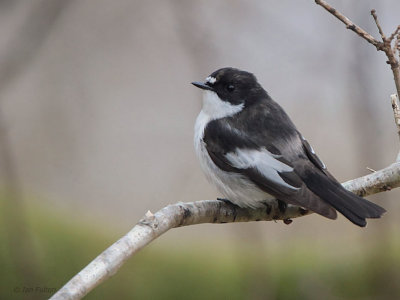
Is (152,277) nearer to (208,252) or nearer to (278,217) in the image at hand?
(208,252)

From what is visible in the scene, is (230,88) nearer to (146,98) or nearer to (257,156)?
(257,156)

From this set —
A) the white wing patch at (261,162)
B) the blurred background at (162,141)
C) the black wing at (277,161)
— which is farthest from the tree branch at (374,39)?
the blurred background at (162,141)

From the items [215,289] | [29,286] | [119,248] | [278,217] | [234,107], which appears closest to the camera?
[119,248]

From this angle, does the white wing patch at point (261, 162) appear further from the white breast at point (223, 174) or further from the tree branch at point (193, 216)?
the tree branch at point (193, 216)

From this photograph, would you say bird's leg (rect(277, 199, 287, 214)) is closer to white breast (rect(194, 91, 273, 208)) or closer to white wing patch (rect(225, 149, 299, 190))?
white breast (rect(194, 91, 273, 208))

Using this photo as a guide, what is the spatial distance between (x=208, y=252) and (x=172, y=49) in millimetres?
3075

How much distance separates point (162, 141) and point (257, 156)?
12.7ft

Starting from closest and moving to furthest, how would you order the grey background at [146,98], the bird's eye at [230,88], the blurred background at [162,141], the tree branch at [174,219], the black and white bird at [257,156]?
1. the tree branch at [174,219]
2. the black and white bird at [257,156]
3. the bird's eye at [230,88]
4. the blurred background at [162,141]
5. the grey background at [146,98]

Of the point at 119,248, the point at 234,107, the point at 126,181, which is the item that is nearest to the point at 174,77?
the point at 126,181

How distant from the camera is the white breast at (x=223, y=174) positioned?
3.40 meters

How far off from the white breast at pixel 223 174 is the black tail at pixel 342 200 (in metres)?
0.26

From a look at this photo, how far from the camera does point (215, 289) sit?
4801mm

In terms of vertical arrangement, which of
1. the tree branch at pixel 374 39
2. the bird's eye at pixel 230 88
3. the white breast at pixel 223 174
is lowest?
the white breast at pixel 223 174

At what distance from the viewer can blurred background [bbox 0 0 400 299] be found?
4.82 metres
